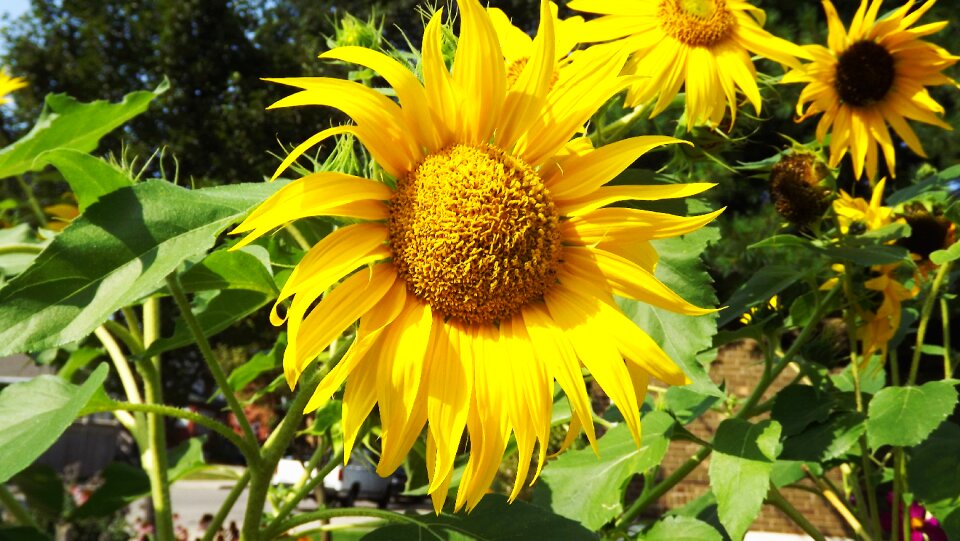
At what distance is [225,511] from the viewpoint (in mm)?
867

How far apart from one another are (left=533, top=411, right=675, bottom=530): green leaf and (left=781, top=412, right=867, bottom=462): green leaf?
0.53ft

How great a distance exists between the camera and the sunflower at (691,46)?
1019mm

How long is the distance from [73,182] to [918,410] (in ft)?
3.19

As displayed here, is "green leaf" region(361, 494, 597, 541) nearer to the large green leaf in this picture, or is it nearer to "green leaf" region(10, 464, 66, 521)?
the large green leaf

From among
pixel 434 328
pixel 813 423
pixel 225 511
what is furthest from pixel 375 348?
pixel 813 423

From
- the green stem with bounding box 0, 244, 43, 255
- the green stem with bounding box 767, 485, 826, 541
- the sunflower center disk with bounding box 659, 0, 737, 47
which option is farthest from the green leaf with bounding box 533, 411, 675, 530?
the green stem with bounding box 0, 244, 43, 255

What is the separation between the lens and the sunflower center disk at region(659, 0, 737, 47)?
1.12 m

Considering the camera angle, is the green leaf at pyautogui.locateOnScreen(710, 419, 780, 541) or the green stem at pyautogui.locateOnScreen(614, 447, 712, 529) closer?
the green leaf at pyautogui.locateOnScreen(710, 419, 780, 541)

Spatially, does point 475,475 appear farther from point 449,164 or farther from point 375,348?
point 449,164

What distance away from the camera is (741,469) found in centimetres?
90

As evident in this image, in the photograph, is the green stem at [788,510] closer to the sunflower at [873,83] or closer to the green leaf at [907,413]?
the green leaf at [907,413]

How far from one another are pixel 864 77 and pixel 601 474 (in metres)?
1.03

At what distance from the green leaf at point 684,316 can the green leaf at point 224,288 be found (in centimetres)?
34

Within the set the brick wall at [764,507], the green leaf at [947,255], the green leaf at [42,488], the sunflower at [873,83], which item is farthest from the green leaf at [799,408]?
the brick wall at [764,507]
